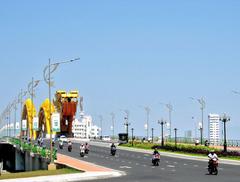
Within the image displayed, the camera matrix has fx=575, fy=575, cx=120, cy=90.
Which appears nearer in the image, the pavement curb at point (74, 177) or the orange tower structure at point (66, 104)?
the pavement curb at point (74, 177)

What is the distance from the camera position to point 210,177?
115 ft

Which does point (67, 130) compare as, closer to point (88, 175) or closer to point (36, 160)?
point (36, 160)

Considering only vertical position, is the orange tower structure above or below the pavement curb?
above

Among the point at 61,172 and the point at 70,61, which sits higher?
the point at 70,61

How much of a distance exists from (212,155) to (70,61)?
1631cm

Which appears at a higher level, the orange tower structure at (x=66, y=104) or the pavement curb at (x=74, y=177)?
the orange tower structure at (x=66, y=104)

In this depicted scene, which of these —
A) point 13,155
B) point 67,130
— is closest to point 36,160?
point 13,155

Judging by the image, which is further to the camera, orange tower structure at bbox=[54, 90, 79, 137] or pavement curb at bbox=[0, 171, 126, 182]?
orange tower structure at bbox=[54, 90, 79, 137]

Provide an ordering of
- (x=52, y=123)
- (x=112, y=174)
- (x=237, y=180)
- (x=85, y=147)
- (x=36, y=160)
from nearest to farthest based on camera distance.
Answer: (x=237, y=180) → (x=112, y=174) → (x=52, y=123) → (x=36, y=160) → (x=85, y=147)

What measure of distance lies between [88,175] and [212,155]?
327 inches

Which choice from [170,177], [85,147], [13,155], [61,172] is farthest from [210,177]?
[13,155]

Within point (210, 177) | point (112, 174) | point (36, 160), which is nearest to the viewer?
point (210, 177)

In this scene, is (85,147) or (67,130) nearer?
(85,147)

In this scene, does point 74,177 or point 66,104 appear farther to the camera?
point 66,104
